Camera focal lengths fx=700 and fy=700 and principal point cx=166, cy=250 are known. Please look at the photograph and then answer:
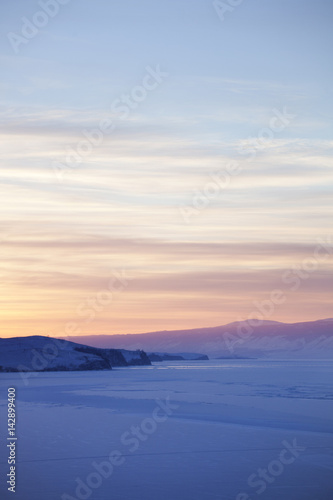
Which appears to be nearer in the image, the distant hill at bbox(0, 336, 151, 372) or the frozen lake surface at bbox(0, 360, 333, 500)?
the frozen lake surface at bbox(0, 360, 333, 500)

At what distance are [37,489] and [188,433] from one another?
6.77 m

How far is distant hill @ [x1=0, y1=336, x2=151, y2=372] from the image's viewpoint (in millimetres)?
84250

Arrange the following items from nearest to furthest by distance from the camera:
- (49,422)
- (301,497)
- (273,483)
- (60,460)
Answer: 1. (301,497)
2. (273,483)
3. (60,460)
4. (49,422)

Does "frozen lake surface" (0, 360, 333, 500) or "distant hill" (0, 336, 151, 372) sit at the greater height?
"distant hill" (0, 336, 151, 372)

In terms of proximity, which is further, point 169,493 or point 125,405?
point 125,405

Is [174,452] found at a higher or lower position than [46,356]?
lower

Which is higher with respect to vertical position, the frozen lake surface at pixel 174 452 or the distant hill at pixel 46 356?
the distant hill at pixel 46 356

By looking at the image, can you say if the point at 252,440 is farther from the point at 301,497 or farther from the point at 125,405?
the point at 125,405

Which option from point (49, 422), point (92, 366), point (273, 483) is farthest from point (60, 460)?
point (92, 366)

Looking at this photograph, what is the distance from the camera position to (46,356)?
297ft

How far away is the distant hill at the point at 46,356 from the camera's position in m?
84.2

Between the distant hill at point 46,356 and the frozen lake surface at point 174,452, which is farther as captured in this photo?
the distant hill at point 46,356

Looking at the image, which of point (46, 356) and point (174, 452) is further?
point (46, 356)

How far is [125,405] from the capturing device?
25484mm
